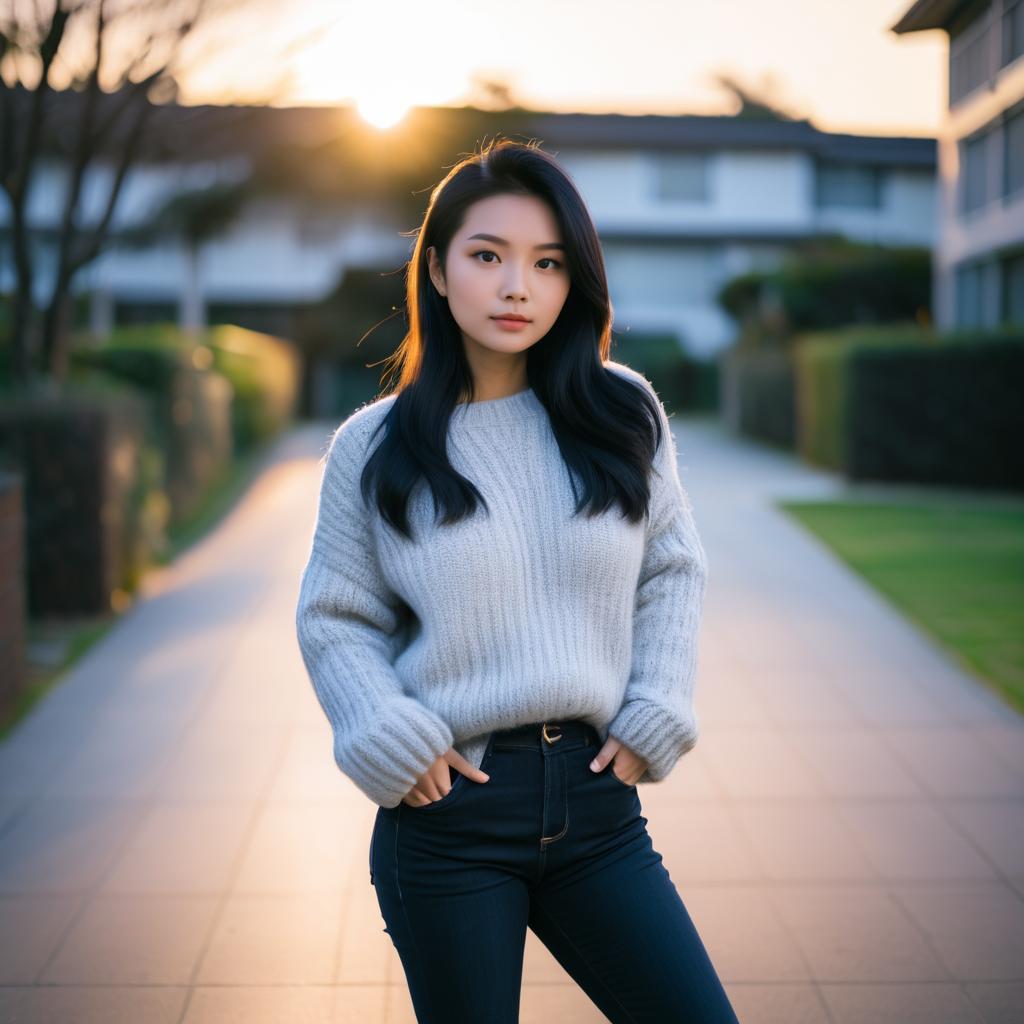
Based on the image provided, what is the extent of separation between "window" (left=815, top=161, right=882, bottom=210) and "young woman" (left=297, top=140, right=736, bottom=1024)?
37.5 m

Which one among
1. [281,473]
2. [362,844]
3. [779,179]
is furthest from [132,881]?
[779,179]

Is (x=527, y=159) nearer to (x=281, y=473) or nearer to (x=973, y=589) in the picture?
(x=973, y=589)

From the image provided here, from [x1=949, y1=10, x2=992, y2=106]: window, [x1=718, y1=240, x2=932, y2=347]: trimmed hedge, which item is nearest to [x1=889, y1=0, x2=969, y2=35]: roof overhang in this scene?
[x1=949, y1=10, x2=992, y2=106]: window

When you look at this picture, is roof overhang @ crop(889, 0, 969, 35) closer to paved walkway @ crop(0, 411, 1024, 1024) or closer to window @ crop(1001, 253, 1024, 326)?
window @ crop(1001, 253, 1024, 326)

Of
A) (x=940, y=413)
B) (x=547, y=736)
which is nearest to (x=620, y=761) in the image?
(x=547, y=736)

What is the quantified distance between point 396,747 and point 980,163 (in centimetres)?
2131

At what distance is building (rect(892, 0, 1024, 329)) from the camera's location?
18484 millimetres

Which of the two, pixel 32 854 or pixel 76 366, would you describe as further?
pixel 76 366

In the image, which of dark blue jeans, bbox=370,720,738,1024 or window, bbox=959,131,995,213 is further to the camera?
window, bbox=959,131,995,213

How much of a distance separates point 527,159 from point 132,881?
3.02 metres

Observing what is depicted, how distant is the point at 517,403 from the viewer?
92.2 inches

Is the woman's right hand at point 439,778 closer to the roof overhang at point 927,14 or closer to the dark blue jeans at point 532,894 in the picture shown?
the dark blue jeans at point 532,894

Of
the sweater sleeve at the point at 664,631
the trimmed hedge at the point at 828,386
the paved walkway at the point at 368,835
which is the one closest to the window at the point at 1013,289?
the trimmed hedge at the point at 828,386

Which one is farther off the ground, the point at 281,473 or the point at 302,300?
the point at 302,300
